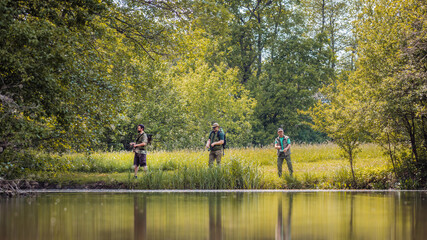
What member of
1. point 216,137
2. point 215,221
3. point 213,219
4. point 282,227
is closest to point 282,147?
point 216,137

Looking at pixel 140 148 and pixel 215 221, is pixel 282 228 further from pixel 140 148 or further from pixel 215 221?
pixel 140 148

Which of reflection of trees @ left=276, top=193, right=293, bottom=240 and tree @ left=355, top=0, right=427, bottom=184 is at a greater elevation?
tree @ left=355, top=0, right=427, bottom=184

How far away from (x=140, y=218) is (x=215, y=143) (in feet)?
28.1

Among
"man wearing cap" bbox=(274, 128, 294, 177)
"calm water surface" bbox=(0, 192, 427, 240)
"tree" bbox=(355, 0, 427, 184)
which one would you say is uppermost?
"tree" bbox=(355, 0, 427, 184)

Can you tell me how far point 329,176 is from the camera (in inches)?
645

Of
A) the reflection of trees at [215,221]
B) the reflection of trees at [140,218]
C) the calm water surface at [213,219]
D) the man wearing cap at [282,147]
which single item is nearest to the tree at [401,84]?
the man wearing cap at [282,147]

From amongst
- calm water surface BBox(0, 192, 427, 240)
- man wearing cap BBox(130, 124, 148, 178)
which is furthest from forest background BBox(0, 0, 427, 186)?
calm water surface BBox(0, 192, 427, 240)

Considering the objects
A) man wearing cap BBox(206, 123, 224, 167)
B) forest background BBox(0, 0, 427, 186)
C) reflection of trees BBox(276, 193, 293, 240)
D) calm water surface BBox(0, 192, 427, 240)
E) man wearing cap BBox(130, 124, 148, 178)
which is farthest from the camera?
man wearing cap BBox(130, 124, 148, 178)

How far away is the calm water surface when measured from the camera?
6.36 metres

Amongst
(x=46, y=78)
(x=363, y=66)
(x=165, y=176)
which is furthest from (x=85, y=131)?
(x=363, y=66)

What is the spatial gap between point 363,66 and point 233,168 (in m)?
7.25

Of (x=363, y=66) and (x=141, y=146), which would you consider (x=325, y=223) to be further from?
(x=363, y=66)

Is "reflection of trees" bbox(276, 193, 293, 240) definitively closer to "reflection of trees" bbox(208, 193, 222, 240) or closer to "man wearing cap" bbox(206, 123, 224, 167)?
"reflection of trees" bbox(208, 193, 222, 240)

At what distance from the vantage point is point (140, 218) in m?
8.00
